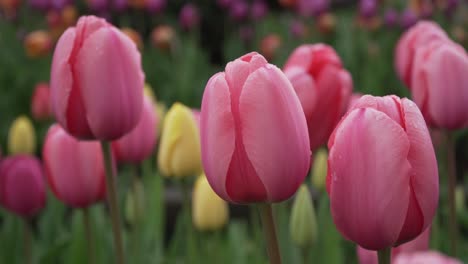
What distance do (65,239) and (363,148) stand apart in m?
1.13

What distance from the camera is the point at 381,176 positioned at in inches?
23.6

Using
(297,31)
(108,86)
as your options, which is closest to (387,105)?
(108,86)

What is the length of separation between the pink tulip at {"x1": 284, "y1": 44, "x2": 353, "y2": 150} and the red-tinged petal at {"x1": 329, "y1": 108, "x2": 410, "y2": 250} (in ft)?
1.37

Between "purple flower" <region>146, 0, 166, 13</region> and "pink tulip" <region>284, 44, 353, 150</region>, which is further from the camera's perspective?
"purple flower" <region>146, 0, 166, 13</region>

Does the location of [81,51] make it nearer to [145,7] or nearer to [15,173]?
[15,173]

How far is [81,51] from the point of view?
919mm

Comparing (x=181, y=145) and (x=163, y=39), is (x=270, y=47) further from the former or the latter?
(x=181, y=145)

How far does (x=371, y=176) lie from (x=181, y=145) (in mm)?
642

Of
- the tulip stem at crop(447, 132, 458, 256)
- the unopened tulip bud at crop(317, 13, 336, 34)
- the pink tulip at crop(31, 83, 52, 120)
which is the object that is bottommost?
the unopened tulip bud at crop(317, 13, 336, 34)

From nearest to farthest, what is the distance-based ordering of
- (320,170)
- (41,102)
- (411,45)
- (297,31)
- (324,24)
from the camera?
(411,45), (320,170), (41,102), (297,31), (324,24)

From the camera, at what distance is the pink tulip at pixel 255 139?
25.0 inches

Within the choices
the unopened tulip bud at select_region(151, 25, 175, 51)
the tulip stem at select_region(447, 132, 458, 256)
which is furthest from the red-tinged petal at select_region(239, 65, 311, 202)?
the unopened tulip bud at select_region(151, 25, 175, 51)

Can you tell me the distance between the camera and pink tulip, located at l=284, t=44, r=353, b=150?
3.38 ft

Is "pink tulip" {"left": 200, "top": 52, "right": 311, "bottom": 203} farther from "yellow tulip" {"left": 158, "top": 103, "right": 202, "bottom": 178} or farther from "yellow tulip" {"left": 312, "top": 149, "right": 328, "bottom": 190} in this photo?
"yellow tulip" {"left": 312, "top": 149, "right": 328, "bottom": 190}
